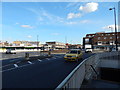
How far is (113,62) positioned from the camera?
1711cm

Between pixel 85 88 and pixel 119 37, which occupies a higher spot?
pixel 119 37

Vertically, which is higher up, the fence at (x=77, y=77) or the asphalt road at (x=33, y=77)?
the fence at (x=77, y=77)

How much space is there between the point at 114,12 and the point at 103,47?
54083 mm

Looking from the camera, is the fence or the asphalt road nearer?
the fence

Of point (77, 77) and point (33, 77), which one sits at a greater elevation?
point (77, 77)

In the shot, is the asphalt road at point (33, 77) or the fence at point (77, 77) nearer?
the fence at point (77, 77)

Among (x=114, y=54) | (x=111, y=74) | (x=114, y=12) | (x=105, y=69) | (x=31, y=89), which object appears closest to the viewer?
(x=31, y=89)

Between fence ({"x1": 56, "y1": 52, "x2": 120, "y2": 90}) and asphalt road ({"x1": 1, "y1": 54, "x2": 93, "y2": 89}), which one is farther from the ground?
fence ({"x1": 56, "y1": 52, "x2": 120, "y2": 90})

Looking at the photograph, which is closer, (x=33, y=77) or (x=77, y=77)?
(x=77, y=77)

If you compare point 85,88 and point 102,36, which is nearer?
point 85,88

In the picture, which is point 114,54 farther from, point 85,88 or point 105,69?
point 85,88

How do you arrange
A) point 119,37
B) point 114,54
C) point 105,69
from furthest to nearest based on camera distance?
point 119,37 → point 114,54 → point 105,69

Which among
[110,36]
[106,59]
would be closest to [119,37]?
[110,36]

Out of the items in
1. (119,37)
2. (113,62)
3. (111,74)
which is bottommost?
(111,74)
